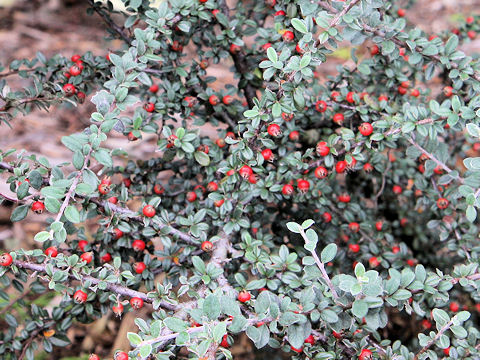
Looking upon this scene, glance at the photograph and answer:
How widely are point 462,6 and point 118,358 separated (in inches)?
243

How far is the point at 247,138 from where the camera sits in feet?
5.78

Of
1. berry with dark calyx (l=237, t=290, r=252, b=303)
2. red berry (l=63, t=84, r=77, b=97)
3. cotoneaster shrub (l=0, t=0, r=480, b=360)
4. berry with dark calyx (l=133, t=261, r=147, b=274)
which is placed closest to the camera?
cotoneaster shrub (l=0, t=0, r=480, b=360)

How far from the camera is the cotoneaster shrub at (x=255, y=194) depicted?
146 cm

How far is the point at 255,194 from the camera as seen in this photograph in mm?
1902

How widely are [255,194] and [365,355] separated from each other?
72 centimetres

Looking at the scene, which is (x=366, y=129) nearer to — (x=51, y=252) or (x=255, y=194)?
(x=255, y=194)

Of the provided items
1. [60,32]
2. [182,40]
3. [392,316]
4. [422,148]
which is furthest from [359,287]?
[60,32]

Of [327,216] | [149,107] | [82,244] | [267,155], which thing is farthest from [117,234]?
[327,216]

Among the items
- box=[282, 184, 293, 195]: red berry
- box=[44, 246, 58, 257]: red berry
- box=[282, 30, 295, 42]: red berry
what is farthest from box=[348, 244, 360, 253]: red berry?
box=[44, 246, 58, 257]: red berry

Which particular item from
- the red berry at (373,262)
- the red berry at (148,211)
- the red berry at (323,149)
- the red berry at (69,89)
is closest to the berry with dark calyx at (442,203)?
the red berry at (373,262)

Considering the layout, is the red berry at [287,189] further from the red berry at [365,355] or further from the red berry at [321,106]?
the red berry at [365,355]

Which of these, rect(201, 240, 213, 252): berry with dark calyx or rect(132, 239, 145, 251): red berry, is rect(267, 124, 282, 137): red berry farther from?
rect(132, 239, 145, 251): red berry

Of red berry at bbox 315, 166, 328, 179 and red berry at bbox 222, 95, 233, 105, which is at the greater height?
red berry at bbox 222, 95, 233, 105

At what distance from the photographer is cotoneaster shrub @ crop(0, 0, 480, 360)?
4.79 ft
